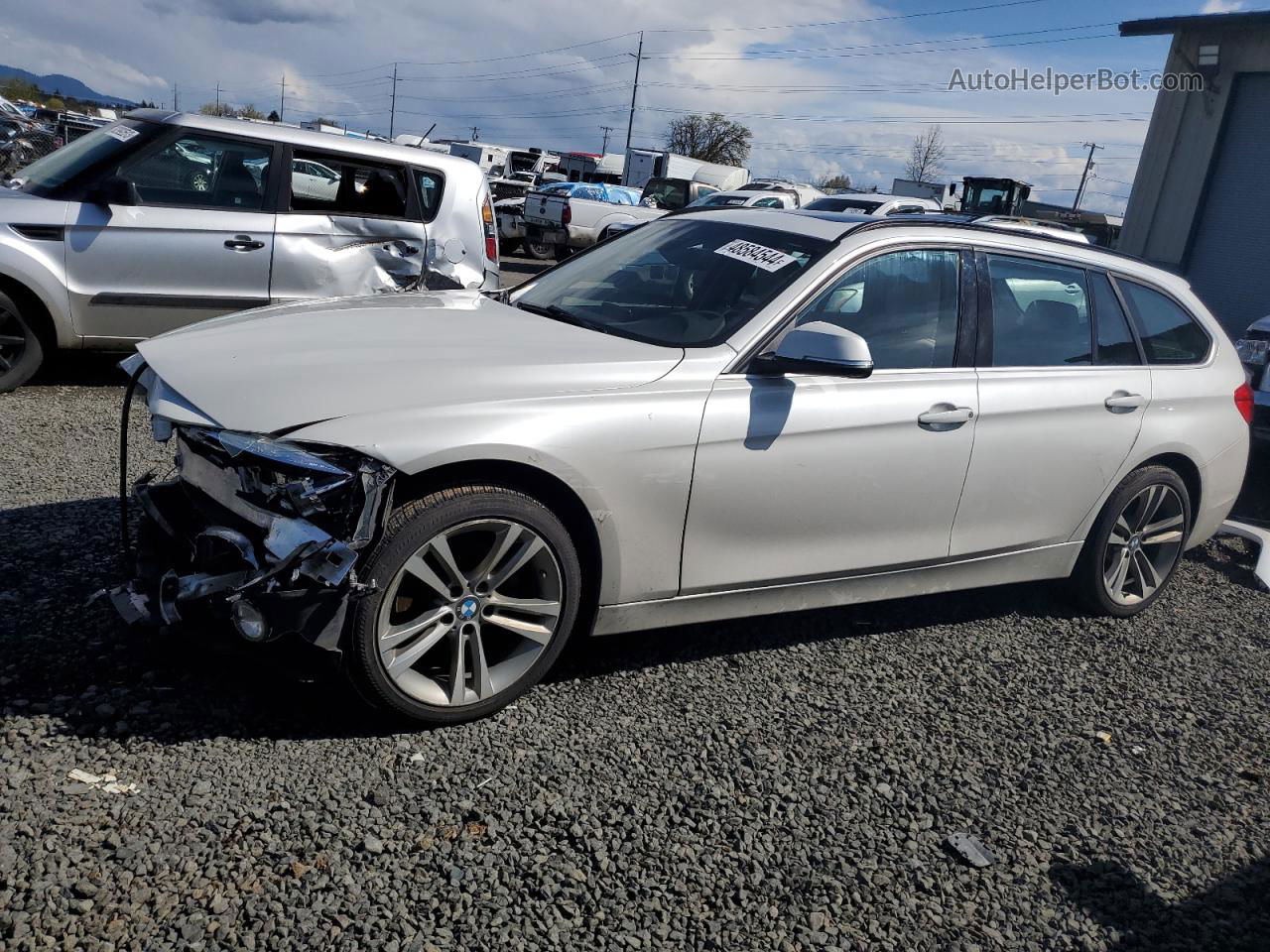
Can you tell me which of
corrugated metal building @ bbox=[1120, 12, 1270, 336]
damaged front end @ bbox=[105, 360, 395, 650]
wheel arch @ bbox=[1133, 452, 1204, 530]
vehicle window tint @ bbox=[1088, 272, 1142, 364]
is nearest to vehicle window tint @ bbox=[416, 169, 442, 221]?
vehicle window tint @ bbox=[1088, 272, 1142, 364]

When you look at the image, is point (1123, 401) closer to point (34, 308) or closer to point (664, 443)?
point (664, 443)

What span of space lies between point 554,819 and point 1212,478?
380 cm

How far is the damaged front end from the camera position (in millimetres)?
2844

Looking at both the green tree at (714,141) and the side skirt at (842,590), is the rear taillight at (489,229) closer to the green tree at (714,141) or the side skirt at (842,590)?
the side skirt at (842,590)

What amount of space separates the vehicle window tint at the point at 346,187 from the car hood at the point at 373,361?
3.75m

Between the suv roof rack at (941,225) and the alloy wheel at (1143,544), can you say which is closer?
the suv roof rack at (941,225)

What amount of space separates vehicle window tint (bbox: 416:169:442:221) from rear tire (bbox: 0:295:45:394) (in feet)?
8.86

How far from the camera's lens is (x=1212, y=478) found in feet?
16.5

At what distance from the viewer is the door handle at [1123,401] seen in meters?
4.49

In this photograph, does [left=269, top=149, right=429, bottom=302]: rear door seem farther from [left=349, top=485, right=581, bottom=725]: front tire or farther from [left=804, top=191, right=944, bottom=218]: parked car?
[left=804, top=191, right=944, bottom=218]: parked car

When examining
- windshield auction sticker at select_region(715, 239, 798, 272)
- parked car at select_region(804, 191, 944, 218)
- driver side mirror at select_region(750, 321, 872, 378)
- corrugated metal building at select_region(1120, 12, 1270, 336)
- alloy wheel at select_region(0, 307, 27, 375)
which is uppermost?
corrugated metal building at select_region(1120, 12, 1270, 336)

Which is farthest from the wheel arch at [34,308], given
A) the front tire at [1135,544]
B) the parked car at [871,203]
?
the parked car at [871,203]

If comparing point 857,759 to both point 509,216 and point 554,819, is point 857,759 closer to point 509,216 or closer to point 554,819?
point 554,819

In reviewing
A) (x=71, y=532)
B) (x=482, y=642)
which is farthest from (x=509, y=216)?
(x=482, y=642)
